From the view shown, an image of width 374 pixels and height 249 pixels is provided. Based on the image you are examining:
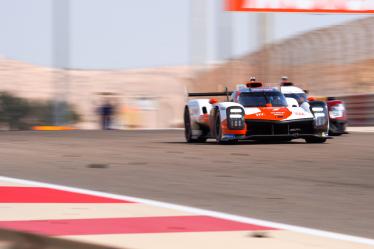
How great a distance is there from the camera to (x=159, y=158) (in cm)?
1268

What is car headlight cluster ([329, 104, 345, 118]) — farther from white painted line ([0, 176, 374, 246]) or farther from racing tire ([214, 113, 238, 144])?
white painted line ([0, 176, 374, 246])

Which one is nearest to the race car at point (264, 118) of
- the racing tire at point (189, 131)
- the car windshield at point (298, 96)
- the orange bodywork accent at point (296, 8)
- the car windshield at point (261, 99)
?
the car windshield at point (261, 99)

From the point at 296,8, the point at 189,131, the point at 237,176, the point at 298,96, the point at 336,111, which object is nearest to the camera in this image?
the point at 237,176

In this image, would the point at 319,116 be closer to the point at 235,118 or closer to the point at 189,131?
the point at 235,118

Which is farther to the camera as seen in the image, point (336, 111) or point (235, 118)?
point (336, 111)

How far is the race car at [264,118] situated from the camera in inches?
620

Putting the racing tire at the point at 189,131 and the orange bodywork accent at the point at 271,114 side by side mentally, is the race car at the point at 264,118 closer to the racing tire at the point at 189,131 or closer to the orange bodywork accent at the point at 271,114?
the orange bodywork accent at the point at 271,114

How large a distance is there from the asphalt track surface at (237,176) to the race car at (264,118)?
32 centimetres

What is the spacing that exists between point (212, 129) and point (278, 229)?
1082cm

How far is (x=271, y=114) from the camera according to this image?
623 inches

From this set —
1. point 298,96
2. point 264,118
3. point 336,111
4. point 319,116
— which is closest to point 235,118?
point 264,118

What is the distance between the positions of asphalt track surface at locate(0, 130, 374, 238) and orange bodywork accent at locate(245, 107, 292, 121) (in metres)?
0.53

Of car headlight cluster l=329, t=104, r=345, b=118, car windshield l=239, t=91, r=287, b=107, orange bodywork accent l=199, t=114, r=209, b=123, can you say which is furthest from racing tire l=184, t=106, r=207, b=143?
car headlight cluster l=329, t=104, r=345, b=118

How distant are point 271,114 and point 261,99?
66 centimetres
